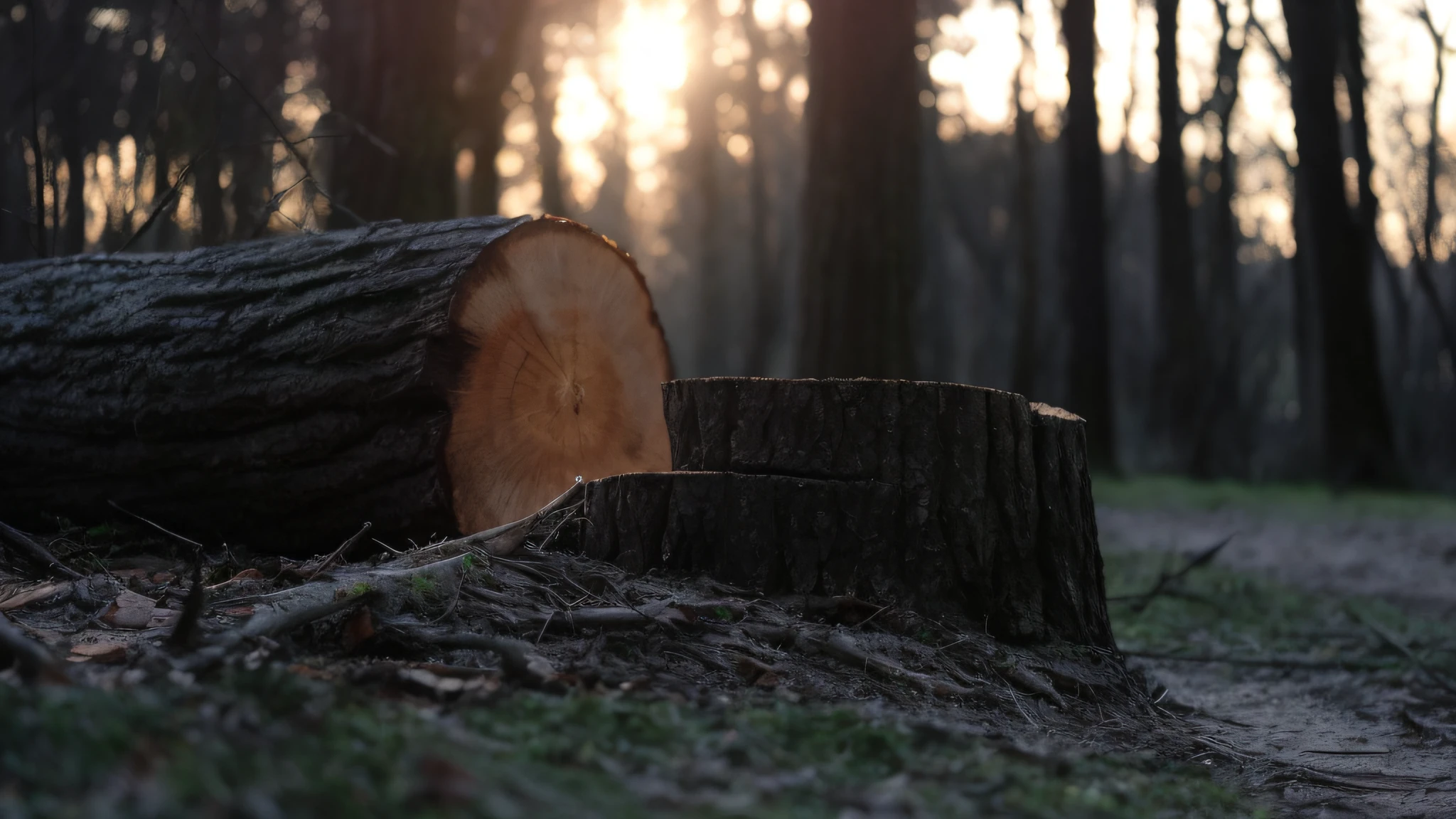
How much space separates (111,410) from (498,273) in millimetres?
1457

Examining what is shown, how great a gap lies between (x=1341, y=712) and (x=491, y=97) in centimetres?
1100

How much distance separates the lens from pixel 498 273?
3.45 m

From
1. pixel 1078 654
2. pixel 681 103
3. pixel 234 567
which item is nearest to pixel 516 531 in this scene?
pixel 234 567

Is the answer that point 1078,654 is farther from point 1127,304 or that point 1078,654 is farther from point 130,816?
point 1127,304

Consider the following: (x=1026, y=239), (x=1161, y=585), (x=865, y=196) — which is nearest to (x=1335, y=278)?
(x=865, y=196)

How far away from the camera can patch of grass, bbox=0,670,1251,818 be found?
1102mm

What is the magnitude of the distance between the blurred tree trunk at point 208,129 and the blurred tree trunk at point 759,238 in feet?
41.5

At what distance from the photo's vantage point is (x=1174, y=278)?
16.2 meters

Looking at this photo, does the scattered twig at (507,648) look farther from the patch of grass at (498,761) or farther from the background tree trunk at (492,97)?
the background tree trunk at (492,97)

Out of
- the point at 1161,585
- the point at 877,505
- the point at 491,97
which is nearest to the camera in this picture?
the point at 877,505

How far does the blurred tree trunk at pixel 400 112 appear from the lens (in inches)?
279

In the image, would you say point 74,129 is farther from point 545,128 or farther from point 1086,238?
point 545,128

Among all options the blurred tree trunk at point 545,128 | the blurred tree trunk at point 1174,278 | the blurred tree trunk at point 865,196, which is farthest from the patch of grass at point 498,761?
the blurred tree trunk at point 545,128

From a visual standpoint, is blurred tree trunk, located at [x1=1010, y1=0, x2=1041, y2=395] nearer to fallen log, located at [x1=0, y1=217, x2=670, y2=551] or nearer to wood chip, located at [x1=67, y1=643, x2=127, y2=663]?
fallen log, located at [x1=0, y1=217, x2=670, y2=551]
